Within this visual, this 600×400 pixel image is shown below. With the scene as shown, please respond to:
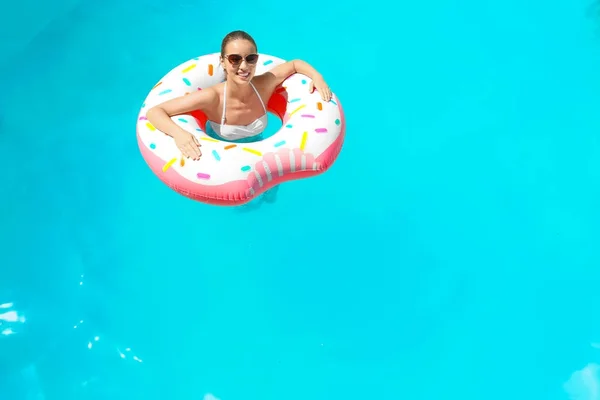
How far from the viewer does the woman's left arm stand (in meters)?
2.74

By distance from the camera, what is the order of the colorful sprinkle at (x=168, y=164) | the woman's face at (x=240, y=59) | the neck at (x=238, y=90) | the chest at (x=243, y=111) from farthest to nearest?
1. the chest at (x=243, y=111)
2. the neck at (x=238, y=90)
3. the colorful sprinkle at (x=168, y=164)
4. the woman's face at (x=240, y=59)

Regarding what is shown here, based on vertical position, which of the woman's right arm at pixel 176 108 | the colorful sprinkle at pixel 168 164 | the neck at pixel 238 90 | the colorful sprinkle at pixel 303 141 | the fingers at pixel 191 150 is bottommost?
the colorful sprinkle at pixel 168 164

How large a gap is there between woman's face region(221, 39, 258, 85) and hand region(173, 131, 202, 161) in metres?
0.34

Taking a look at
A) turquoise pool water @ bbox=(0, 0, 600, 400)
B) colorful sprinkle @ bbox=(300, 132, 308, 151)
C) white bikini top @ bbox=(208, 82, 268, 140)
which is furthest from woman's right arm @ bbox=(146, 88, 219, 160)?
turquoise pool water @ bbox=(0, 0, 600, 400)

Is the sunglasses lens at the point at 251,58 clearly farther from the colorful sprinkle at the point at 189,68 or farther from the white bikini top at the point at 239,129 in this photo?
the colorful sprinkle at the point at 189,68

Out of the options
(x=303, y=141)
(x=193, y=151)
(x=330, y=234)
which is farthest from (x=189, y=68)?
(x=330, y=234)

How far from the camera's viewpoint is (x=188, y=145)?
2.41m

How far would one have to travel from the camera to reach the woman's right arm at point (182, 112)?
7.91 ft

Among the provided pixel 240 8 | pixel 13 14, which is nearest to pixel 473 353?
pixel 240 8

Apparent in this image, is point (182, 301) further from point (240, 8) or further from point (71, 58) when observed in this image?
point (240, 8)

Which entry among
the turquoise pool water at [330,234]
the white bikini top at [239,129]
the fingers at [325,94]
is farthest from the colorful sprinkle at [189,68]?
the turquoise pool water at [330,234]

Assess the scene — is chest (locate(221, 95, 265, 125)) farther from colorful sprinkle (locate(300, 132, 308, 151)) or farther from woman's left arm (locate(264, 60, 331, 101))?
colorful sprinkle (locate(300, 132, 308, 151))

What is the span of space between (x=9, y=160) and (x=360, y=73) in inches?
92.1

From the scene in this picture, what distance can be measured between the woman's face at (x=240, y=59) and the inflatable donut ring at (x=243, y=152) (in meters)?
0.30
